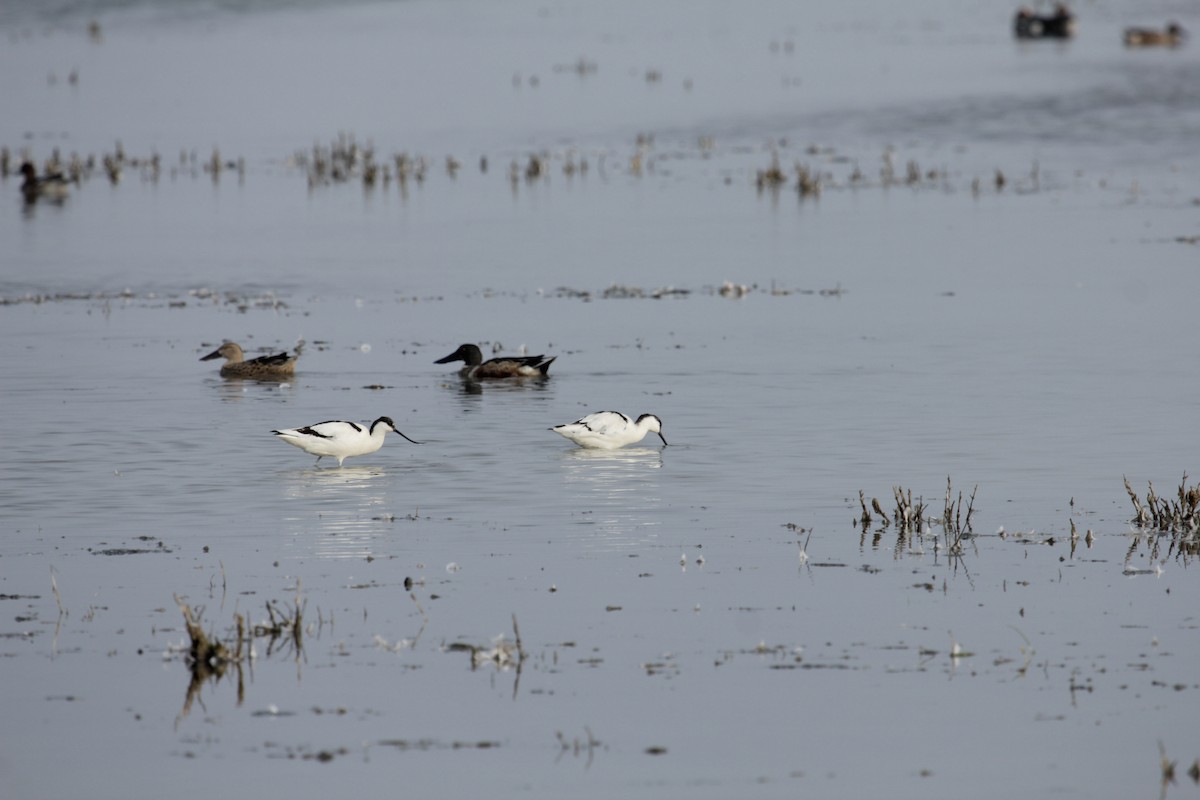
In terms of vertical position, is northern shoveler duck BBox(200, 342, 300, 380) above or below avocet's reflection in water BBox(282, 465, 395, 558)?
above

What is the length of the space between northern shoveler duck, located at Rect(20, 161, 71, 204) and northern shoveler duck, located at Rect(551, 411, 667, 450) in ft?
90.1

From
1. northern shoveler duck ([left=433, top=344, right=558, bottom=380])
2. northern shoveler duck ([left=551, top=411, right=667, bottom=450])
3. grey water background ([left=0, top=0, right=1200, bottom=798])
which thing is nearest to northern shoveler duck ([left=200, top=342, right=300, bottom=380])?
grey water background ([left=0, top=0, right=1200, bottom=798])

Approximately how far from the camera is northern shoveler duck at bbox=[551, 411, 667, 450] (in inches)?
677

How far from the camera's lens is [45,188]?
41.8 metres

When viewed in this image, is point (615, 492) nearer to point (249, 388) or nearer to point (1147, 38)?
point (249, 388)

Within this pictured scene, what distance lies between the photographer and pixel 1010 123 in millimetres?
55500

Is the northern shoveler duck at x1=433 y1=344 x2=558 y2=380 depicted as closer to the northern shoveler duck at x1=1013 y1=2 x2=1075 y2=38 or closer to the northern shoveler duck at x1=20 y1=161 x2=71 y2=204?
the northern shoveler duck at x1=20 y1=161 x2=71 y2=204

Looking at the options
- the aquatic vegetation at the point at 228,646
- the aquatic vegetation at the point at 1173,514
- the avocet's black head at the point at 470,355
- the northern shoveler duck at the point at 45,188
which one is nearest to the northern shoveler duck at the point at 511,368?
the avocet's black head at the point at 470,355

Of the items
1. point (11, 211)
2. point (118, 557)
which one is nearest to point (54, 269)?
point (11, 211)

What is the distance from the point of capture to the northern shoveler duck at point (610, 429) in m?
17.2

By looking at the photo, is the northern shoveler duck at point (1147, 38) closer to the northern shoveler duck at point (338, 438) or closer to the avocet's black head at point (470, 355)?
the avocet's black head at point (470, 355)

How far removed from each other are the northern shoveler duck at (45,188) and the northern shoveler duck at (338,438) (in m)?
27.1

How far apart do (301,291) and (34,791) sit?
2089 cm

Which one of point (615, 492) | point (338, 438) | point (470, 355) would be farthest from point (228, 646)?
point (470, 355)
